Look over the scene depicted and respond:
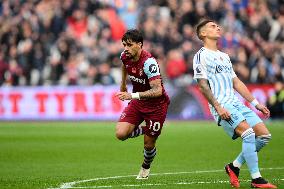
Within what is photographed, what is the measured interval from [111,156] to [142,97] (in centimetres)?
498

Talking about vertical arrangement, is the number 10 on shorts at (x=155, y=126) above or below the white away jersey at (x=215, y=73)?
below

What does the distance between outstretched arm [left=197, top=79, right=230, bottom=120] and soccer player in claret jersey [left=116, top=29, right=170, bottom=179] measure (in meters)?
1.26

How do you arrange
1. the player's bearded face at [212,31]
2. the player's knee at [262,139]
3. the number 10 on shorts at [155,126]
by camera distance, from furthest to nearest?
the number 10 on shorts at [155,126] → the player's bearded face at [212,31] → the player's knee at [262,139]

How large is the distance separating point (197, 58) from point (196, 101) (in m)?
16.3

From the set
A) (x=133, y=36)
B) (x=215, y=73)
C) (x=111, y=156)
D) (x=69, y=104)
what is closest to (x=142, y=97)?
(x=133, y=36)

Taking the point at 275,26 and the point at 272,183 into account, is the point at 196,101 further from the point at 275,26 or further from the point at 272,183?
the point at 272,183

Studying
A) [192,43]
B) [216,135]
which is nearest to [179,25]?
[192,43]

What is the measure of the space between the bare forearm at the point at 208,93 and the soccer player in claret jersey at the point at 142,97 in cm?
125

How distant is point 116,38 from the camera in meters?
31.0

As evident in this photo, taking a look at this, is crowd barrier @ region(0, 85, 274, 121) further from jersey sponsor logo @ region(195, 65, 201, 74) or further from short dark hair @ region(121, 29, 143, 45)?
jersey sponsor logo @ region(195, 65, 201, 74)

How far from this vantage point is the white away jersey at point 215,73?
38.9ft

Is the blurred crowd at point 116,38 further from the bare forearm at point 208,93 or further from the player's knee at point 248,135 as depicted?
the player's knee at point 248,135

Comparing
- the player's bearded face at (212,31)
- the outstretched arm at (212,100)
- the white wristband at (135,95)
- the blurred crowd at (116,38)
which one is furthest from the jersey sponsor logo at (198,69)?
the blurred crowd at (116,38)

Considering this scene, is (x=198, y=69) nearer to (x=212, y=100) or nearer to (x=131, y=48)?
(x=212, y=100)
